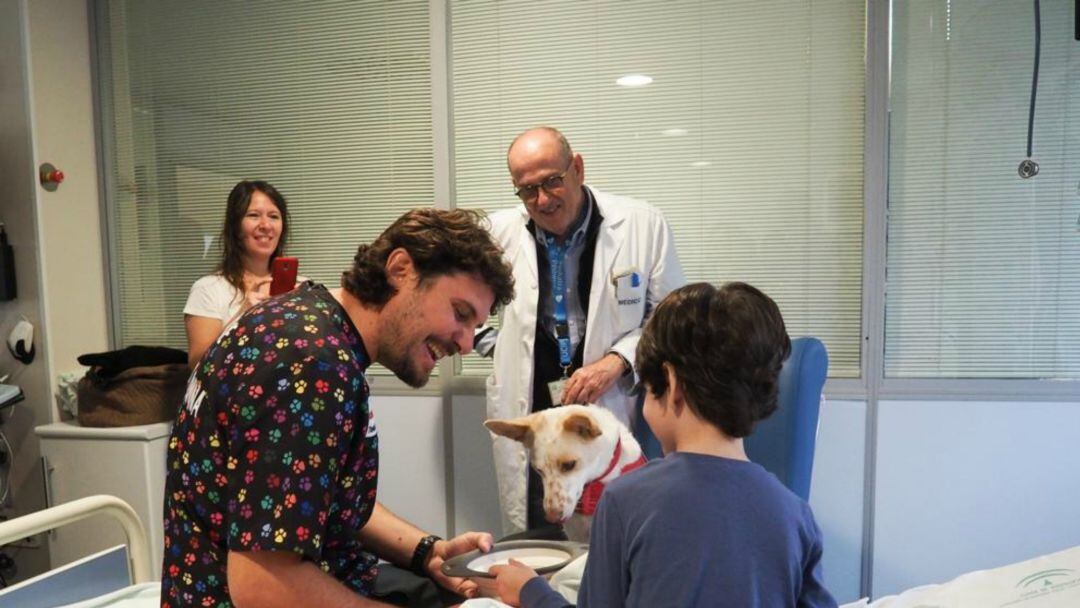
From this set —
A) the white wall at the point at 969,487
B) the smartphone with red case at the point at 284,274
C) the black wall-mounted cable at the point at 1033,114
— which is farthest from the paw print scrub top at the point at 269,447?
the black wall-mounted cable at the point at 1033,114

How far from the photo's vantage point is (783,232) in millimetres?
2514

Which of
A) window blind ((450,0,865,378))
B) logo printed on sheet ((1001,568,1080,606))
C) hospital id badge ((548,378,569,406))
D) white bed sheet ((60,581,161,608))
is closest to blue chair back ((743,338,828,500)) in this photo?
logo printed on sheet ((1001,568,1080,606))

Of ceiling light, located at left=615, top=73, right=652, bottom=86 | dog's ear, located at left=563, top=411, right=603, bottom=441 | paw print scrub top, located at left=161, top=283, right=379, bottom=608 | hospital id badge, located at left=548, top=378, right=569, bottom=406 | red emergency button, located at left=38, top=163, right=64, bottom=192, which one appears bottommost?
hospital id badge, located at left=548, top=378, right=569, bottom=406

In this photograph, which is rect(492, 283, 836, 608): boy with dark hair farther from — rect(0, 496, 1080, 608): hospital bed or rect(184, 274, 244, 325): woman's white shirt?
rect(184, 274, 244, 325): woman's white shirt

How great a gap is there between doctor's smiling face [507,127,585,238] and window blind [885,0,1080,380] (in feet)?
3.86

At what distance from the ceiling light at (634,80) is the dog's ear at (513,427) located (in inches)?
59.5

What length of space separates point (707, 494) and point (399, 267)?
58 cm

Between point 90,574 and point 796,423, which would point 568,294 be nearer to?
point 796,423

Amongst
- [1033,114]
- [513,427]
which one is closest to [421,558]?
[513,427]

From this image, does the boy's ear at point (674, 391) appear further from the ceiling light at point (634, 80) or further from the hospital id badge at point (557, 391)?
the ceiling light at point (634, 80)

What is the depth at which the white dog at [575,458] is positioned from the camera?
155 centimetres

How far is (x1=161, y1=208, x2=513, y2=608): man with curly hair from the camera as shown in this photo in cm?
89

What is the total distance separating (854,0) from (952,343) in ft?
4.09

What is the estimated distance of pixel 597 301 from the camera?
2199 mm
